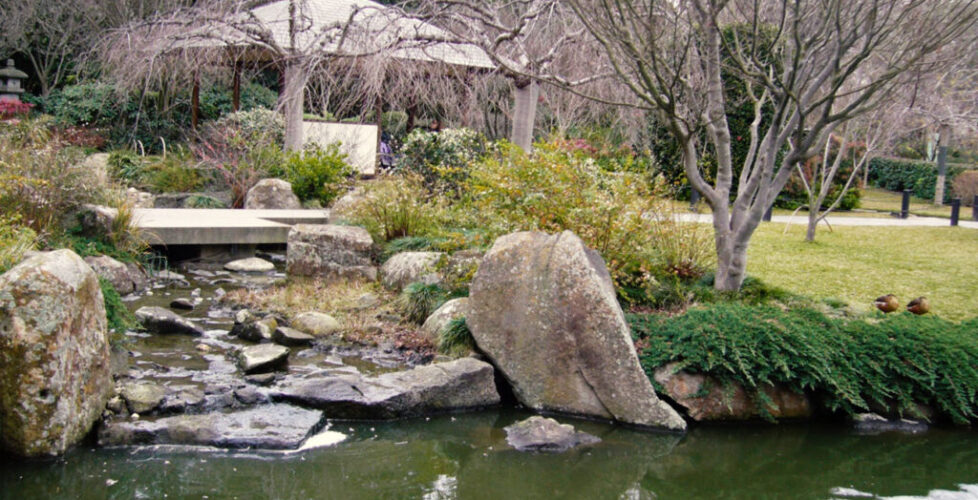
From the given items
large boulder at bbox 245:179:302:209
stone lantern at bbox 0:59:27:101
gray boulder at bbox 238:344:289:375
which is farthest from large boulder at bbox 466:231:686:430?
stone lantern at bbox 0:59:27:101

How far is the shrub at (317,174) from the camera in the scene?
13195 millimetres

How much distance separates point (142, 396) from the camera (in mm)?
5391

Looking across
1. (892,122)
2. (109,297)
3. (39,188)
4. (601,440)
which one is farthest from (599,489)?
(892,122)

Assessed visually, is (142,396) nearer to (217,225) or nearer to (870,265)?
(217,225)

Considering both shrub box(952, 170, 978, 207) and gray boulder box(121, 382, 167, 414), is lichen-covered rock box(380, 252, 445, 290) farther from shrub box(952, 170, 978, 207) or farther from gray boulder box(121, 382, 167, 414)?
shrub box(952, 170, 978, 207)

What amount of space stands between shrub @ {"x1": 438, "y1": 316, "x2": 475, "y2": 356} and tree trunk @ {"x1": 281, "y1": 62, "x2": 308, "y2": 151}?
6.44 m

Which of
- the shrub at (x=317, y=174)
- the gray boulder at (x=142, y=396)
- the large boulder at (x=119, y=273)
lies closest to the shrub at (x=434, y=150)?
the shrub at (x=317, y=174)

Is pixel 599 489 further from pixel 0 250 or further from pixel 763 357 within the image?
pixel 0 250

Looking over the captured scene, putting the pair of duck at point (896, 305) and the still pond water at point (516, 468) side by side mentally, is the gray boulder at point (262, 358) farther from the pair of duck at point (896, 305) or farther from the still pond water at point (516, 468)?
the pair of duck at point (896, 305)

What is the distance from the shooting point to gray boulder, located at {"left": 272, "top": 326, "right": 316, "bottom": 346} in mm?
7121

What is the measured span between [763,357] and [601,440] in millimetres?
1388

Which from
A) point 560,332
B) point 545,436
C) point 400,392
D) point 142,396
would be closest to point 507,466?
point 545,436

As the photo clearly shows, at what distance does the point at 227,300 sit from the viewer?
840 cm

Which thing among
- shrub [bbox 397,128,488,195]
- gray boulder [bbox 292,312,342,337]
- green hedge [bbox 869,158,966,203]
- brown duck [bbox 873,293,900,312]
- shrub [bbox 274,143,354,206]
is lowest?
gray boulder [bbox 292,312,342,337]
